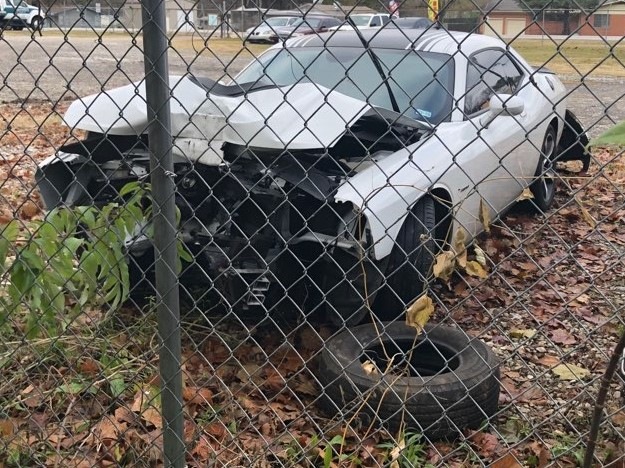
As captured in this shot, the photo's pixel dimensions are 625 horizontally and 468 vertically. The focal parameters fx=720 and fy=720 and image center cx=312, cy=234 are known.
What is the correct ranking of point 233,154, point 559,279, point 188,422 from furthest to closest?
point 559,279
point 233,154
point 188,422

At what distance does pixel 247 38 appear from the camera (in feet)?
7.43

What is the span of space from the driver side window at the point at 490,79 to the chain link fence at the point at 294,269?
5cm

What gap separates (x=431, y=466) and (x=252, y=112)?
1.70m

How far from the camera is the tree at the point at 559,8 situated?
64.4 inches

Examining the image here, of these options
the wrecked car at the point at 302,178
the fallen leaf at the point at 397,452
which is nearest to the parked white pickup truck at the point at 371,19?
the wrecked car at the point at 302,178

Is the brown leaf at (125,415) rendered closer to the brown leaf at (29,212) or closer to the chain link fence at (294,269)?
the chain link fence at (294,269)

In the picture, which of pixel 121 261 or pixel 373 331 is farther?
pixel 373 331

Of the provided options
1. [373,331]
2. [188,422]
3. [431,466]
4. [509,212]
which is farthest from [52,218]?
[509,212]

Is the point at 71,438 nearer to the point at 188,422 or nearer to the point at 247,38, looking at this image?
the point at 188,422

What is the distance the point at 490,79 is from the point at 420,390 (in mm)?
3121

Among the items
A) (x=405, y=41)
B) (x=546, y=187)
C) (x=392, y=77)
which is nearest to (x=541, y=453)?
(x=392, y=77)

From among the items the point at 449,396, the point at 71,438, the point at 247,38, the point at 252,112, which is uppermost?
the point at 247,38

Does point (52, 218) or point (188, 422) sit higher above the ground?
point (52, 218)

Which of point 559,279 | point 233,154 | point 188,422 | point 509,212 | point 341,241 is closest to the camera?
point 188,422
